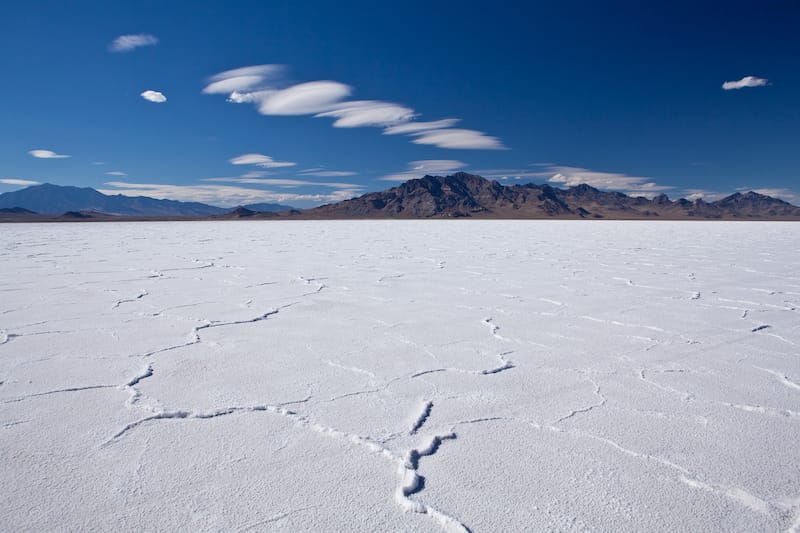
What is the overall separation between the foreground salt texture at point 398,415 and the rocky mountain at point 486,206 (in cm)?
12125

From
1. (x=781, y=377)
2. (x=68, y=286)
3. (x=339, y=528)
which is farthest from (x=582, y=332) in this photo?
(x=68, y=286)

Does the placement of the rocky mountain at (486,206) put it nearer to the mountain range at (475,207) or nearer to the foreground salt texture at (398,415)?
the mountain range at (475,207)

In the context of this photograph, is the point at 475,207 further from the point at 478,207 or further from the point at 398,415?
the point at 398,415

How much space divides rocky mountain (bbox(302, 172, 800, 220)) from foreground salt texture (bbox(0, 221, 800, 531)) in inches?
4774

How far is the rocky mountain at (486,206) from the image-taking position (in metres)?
141

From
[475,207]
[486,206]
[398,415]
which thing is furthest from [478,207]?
[398,415]

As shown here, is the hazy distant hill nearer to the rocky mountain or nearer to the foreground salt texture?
the rocky mountain

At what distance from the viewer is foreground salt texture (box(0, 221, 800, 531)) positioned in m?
1.50

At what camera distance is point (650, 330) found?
3658 millimetres

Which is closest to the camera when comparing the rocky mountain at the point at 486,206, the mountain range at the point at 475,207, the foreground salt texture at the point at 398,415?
the foreground salt texture at the point at 398,415

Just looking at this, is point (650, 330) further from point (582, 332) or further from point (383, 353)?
point (383, 353)

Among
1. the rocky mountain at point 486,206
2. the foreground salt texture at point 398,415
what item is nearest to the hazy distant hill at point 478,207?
the rocky mountain at point 486,206

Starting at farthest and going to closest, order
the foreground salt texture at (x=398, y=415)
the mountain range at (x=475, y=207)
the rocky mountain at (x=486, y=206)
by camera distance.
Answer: the rocky mountain at (x=486, y=206) → the mountain range at (x=475, y=207) → the foreground salt texture at (x=398, y=415)

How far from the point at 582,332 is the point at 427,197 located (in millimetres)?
155772
